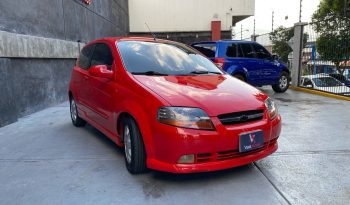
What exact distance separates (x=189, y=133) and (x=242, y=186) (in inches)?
33.2

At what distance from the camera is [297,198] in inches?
114

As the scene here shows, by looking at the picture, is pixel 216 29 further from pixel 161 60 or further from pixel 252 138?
pixel 252 138

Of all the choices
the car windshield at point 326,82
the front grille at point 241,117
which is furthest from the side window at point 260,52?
the front grille at point 241,117

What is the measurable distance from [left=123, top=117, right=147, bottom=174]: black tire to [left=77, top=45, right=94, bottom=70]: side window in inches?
77.2

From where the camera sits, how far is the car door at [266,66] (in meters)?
9.34

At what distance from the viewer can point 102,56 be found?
448 centimetres

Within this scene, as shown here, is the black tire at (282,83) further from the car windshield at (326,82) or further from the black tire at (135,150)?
the black tire at (135,150)

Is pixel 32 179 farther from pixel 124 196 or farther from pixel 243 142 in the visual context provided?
pixel 243 142

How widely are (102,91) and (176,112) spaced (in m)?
1.58

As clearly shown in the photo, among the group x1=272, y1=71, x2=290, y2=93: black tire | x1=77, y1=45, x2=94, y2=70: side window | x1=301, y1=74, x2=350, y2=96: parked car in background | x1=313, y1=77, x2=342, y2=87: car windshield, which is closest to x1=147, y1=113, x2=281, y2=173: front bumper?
x1=77, y1=45, x2=94, y2=70: side window

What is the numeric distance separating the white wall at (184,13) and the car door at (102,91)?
20032mm

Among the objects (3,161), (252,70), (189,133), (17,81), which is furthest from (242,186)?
(252,70)

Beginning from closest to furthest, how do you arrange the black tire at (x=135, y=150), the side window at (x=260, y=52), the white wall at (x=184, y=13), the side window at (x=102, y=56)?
the black tire at (x=135, y=150)
the side window at (x=102, y=56)
the side window at (x=260, y=52)
the white wall at (x=184, y=13)

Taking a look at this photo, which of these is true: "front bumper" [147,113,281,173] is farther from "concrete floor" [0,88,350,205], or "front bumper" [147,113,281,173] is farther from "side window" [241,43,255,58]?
"side window" [241,43,255,58]
